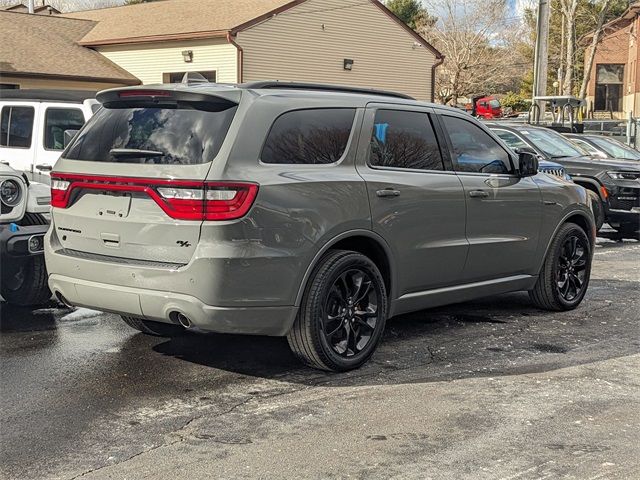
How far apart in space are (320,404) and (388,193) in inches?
61.8

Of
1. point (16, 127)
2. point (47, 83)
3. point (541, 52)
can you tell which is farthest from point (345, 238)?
point (47, 83)

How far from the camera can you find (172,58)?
29.0 meters

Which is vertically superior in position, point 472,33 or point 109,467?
point 472,33

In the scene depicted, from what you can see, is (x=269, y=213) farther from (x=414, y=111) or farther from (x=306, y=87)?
(x=414, y=111)

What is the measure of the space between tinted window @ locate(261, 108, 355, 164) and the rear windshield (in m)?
0.33

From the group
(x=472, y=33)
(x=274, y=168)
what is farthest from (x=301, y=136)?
(x=472, y=33)

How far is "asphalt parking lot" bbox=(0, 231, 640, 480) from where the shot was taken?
4168 millimetres

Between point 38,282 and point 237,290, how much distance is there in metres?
3.04

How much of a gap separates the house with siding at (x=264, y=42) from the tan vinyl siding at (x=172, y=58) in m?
0.03

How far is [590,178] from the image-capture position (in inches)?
523

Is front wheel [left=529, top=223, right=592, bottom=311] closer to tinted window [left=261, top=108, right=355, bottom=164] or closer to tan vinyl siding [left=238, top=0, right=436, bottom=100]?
tinted window [left=261, top=108, right=355, bottom=164]

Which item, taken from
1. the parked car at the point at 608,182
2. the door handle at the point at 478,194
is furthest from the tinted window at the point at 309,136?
the parked car at the point at 608,182

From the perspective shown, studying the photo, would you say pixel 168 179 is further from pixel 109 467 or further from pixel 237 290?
pixel 109 467

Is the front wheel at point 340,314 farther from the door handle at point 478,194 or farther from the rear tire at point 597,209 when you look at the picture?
the rear tire at point 597,209
